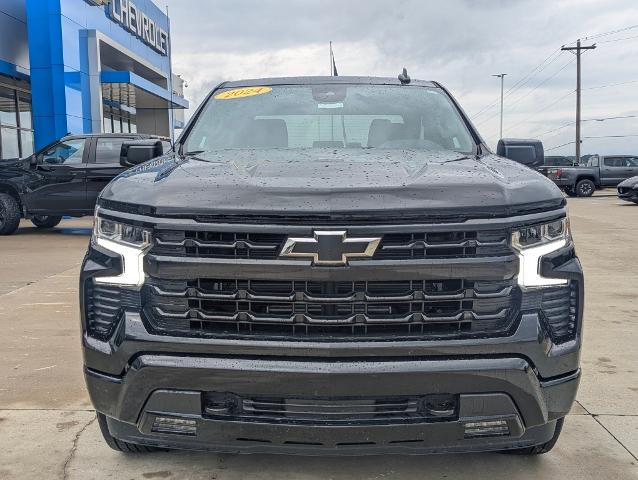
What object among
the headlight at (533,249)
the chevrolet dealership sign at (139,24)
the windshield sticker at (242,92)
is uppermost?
the chevrolet dealership sign at (139,24)

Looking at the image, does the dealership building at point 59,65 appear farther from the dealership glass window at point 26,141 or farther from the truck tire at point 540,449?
the truck tire at point 540,449

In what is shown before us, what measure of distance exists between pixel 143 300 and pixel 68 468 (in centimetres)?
111

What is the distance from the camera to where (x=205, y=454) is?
298 centimetres

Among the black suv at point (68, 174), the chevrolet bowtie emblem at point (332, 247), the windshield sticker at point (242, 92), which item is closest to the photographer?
the chevrolet bowtie emblem at point (332, 247)

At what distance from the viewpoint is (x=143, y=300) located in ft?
7.54

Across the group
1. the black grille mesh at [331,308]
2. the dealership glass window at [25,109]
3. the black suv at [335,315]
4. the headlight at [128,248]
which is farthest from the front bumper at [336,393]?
the dealership glass window at [25,109]

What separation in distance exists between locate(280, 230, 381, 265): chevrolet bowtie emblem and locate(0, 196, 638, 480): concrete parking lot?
114 centimetres

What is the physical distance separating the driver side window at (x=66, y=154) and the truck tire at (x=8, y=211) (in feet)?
3.96

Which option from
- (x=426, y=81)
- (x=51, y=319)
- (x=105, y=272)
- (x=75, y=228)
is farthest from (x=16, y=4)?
(x=105, y=272)

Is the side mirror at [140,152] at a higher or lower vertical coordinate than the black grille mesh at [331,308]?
higher

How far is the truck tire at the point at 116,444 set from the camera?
2.71m

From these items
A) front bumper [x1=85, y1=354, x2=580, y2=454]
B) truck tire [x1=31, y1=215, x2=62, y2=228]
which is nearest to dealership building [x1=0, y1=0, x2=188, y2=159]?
truck tire [x1=31, y1=215, x2=62, y2=228]

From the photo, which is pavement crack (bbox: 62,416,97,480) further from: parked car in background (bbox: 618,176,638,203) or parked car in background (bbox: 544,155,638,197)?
parked car in background (bbox: 544,155,638,197)

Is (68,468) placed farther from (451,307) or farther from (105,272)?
(451,307)
